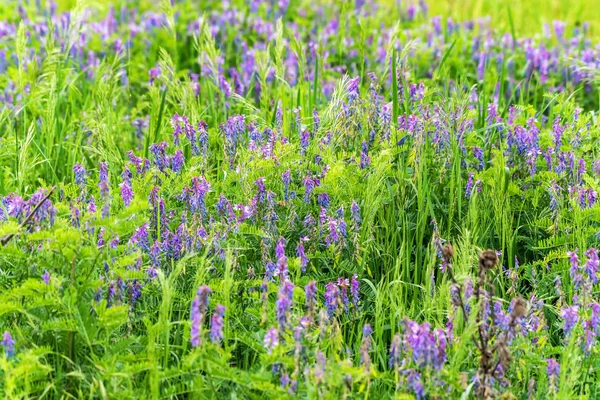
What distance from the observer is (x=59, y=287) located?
9.25ft

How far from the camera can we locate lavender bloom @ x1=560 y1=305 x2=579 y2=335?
2953 mm

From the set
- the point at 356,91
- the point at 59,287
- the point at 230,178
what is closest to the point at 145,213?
the point at 230,178

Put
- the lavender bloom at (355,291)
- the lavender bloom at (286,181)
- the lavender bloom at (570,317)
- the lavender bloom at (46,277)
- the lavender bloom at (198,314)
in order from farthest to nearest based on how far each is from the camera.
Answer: the lavender bloom at (286,181) → the lavender bloom at (355,291) → the lavender bloom at (570,317) → the lavender bloom at (46,277) → the lavender bloom at (198,314)

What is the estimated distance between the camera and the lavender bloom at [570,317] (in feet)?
9.69

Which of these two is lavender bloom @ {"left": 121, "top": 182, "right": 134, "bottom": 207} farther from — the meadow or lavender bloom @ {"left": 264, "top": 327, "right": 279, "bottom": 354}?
lavender bloom @ {"left": 264, "top": 327, "right": 279, "bottom": 354}

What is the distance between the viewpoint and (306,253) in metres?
3.51

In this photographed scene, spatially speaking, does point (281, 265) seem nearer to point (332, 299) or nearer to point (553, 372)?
point (332, 299)

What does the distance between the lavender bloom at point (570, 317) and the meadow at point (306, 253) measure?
10mm

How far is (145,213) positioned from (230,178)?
0.43 m

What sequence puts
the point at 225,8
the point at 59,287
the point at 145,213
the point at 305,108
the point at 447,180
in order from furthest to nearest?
the point at 225,8, the point at 305,108, the point at 447,180, the point at 145,213, the point at 59,287

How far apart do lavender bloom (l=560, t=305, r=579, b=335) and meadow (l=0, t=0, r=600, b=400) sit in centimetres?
1

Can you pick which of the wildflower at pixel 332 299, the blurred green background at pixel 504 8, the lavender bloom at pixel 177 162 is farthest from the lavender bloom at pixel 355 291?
the blurred green background at pixel 504 8

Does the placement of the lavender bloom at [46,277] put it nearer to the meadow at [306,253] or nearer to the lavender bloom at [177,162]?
the meadow at [306,253]

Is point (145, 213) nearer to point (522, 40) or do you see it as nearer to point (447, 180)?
point (447, 180)
